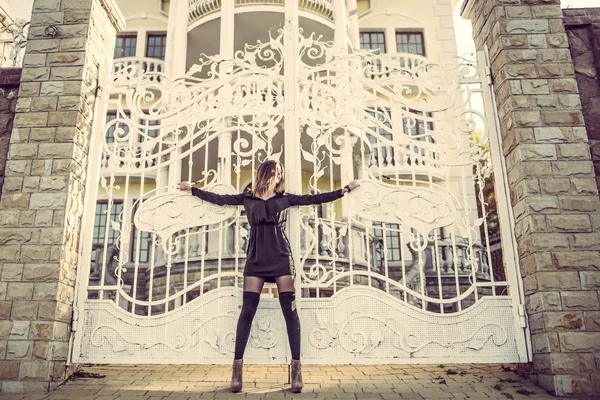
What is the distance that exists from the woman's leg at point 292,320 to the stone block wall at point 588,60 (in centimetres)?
286

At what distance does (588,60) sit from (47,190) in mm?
5038

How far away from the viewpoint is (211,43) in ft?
37.2

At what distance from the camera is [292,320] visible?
3.64 metres

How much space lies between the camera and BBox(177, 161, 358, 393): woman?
3.61m

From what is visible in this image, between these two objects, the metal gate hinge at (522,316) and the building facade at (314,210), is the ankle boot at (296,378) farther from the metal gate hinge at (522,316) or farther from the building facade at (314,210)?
the metal gate hinge at (522,316)

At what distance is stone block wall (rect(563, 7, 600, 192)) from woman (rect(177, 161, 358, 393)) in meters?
2.28

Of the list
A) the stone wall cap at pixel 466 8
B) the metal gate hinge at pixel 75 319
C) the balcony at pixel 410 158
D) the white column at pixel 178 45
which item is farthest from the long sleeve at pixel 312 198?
the white column at pixel 178 45

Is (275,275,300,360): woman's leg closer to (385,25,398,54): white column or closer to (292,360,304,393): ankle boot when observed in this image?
(292,360,304,393): ankle boot

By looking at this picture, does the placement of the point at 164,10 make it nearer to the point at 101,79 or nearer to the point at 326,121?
→ the point at 101,79

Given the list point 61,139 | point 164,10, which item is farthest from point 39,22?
point 164,10

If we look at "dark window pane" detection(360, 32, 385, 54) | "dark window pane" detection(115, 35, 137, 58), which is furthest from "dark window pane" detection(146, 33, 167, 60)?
"dark window pane" detection(360, 32, 385, 54)

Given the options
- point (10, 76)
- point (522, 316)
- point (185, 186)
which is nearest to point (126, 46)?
point (10, 76)

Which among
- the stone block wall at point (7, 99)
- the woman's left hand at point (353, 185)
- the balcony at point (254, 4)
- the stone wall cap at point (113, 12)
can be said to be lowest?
the woman's left hand at point (353, 185)

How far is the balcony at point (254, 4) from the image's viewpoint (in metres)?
10.4
